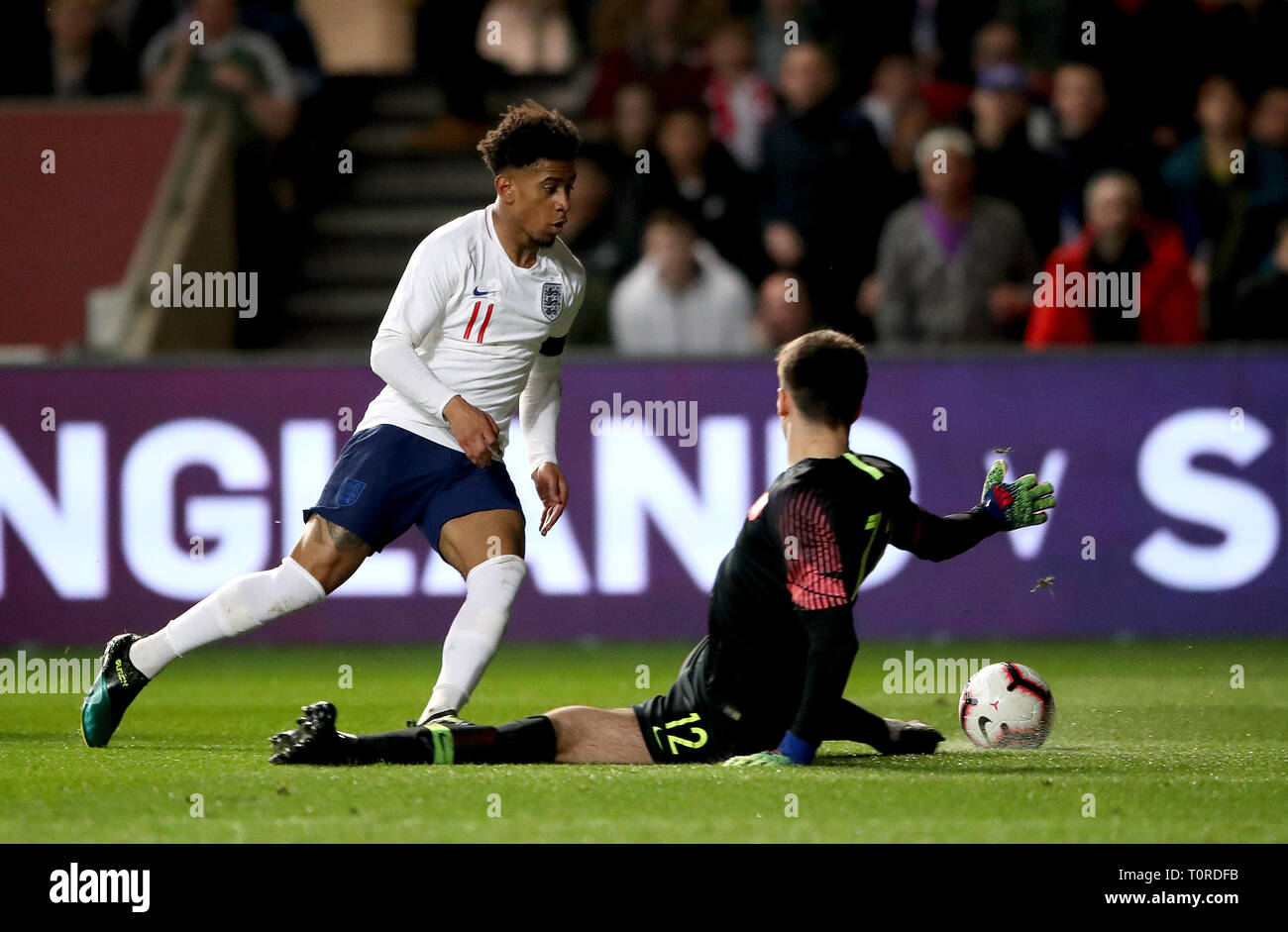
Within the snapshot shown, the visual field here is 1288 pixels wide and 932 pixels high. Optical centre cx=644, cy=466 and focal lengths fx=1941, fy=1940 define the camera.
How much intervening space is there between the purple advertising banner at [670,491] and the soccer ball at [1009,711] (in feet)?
11.2

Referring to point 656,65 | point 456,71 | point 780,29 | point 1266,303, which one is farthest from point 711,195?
point 1266,303

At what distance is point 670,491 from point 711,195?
2.43 metres

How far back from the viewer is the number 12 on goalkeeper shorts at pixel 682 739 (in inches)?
217

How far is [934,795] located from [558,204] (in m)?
2.13

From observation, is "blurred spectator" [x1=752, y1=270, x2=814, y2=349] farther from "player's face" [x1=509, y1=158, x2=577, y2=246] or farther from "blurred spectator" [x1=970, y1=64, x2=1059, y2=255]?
"player's face" [x1=509, y1=158, x2=577, y2=246]

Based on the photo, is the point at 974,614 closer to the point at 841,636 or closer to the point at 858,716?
the point at 858,716

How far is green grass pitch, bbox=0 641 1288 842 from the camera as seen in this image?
4.61m

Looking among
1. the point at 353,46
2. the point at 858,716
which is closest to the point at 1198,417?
the point at 858,716

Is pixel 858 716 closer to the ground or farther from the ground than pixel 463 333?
closer to the ground

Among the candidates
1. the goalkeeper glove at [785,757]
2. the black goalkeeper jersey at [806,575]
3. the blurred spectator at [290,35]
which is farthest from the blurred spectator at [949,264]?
the goalkeeper glove at [785,757]

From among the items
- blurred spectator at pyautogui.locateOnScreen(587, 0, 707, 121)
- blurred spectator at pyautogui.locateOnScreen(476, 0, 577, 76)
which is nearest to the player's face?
blurred spectator at pyautogui.locateOnScreen(587, 0, 707, 121)

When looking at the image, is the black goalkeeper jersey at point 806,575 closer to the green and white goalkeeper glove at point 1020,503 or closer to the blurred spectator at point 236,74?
the green and white goalkeeper glove at point 1020,503

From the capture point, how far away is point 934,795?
5.08m

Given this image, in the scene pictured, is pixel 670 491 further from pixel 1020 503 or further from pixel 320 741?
pixel 320 741
